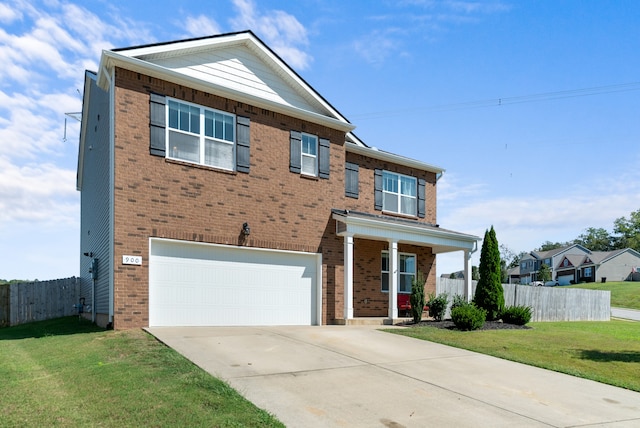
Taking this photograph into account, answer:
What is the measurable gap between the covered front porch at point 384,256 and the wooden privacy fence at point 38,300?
10.8m

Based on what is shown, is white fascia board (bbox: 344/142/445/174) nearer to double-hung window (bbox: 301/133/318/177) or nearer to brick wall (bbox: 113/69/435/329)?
brick wall (bbox: 113/69/435/329)

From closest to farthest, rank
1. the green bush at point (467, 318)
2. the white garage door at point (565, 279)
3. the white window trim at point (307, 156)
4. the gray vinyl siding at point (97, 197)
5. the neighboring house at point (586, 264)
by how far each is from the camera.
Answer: the gray vinyl siding at point (97, 197), the green bush at point (467, 318), the white window trim at point (307, 156), the neighboring house at point (586, 264), the white garage door at point (565, 279)

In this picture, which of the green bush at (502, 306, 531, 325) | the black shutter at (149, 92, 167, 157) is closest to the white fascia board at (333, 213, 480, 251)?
the green bush at (502, 306, 531, 325)

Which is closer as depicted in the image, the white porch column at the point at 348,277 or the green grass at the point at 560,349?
the green grass at the point at 560,349

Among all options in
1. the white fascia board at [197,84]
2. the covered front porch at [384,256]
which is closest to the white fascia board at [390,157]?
the white fascia board at [197,84]

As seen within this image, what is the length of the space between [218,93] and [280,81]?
2.61 m

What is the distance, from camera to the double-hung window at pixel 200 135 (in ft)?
43.3

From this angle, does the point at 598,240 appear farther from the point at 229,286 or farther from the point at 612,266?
the point at 229,286

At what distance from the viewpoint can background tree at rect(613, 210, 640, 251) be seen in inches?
3317

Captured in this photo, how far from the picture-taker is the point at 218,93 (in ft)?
45.8

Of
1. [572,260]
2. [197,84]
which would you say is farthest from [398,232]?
[572,260]

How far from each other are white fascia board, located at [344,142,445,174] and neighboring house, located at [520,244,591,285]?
2436 inches

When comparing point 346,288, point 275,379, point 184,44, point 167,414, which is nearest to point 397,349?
point 275,379

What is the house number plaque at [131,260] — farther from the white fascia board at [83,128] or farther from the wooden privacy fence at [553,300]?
the wooden privacy fence at [553,300]
